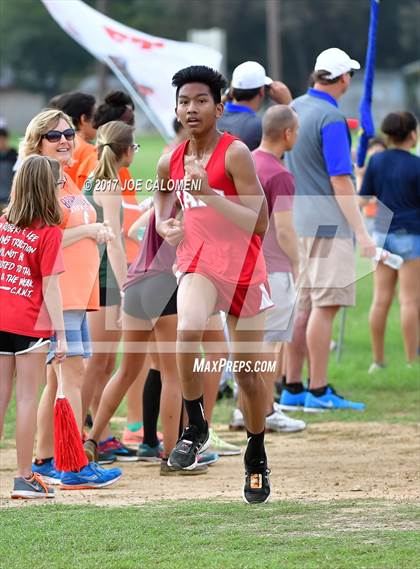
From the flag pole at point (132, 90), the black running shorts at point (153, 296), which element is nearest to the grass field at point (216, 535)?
the black running shorts at point (153, 296)

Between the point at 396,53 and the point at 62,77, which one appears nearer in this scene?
the point at 396,53

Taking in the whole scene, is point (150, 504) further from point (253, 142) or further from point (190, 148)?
point (253, 142)

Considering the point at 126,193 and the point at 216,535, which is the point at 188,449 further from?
the point at 126,193

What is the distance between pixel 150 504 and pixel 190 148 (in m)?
1.97

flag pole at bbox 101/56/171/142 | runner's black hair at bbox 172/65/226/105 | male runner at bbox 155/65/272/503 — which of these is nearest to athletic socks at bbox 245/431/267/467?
male runner at bbox 155/65/272/503

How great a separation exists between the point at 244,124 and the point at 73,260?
260 centimetres

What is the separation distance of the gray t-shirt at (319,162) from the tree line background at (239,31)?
217 feet

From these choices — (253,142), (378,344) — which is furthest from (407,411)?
(253,142)

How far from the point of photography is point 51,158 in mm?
7301

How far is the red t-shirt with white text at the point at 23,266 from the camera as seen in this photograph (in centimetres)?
700

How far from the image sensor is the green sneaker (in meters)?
8.89

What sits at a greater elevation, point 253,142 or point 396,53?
point 396,53

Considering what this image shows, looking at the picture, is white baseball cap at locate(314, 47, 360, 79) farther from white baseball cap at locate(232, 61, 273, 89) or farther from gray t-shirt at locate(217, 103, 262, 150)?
gray t-shirt at locate(217, 103, 262, 150)

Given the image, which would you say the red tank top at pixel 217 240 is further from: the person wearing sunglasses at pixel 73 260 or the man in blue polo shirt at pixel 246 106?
the man in blue polo shirt at pixel 246 106
